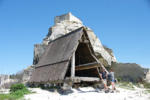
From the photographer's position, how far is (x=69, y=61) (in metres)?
12.6

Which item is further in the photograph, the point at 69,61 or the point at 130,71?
the point at 130,71

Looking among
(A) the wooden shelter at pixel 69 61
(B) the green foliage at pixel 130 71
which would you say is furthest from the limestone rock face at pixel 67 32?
(A) the wooden shelter at pixel 69 61

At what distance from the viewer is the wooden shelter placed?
38.8 ft

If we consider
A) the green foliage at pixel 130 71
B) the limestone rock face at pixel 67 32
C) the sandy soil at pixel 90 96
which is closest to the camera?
the sandy soil at pixel 90 96

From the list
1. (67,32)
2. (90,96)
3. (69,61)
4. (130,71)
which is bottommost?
(90,96)

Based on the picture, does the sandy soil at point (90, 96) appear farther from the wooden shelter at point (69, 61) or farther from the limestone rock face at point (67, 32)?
the limestone rock face at point (67, 32)

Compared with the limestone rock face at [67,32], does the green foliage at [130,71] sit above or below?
below

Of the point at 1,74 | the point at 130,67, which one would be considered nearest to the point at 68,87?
the point at 1,74

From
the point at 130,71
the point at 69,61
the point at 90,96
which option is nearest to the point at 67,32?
the point at 130,71

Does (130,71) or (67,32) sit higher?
(67,32)

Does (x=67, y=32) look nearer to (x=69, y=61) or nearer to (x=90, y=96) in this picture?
(x=69, y=61)

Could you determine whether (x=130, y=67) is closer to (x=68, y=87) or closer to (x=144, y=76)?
(x=144, y=76)

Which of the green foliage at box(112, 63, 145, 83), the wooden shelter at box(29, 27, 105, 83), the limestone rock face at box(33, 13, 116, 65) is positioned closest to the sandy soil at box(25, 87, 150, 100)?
the wooden shelter at box(29, 27, 105, 83)

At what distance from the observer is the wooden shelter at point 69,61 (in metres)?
11.8
